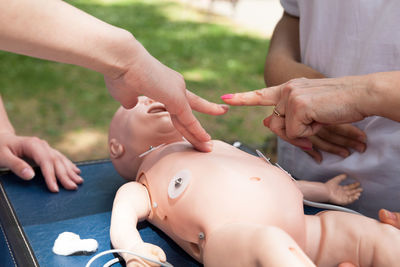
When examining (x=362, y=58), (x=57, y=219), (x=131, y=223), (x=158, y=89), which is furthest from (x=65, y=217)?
(x=362, y=58)

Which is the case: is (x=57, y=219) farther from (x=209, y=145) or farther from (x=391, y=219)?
(x=391, y=219)

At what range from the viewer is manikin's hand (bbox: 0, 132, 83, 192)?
1.49m

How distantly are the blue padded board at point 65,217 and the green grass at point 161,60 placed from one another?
149 cm

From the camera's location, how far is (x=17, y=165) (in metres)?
1.49

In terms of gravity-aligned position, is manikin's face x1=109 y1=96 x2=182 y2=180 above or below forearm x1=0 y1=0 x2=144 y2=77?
below

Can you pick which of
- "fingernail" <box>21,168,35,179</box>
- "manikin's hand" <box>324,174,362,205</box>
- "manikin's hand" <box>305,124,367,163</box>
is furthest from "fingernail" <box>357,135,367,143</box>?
"fingernail" <box>21,168,35,179</box>

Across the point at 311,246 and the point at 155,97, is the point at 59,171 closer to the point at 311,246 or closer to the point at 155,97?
the point at 155,97

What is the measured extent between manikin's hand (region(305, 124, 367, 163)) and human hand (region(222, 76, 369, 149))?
0.16 meters

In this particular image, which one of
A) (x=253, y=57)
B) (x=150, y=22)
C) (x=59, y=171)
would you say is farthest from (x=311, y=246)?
(x=150, y=22)

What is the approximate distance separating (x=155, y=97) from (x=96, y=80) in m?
3.10

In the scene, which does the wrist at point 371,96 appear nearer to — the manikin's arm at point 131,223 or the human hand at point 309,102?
the human hand at point 309,102

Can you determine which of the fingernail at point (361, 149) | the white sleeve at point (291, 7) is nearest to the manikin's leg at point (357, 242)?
the fingernail at point (361, 149)

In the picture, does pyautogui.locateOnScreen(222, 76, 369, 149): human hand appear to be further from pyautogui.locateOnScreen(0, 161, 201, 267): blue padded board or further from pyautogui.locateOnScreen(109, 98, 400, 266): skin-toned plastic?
pyautogui.locateOnScreen(0, 161, 201, 267): blue padded board

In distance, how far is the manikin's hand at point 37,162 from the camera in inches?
58.7
